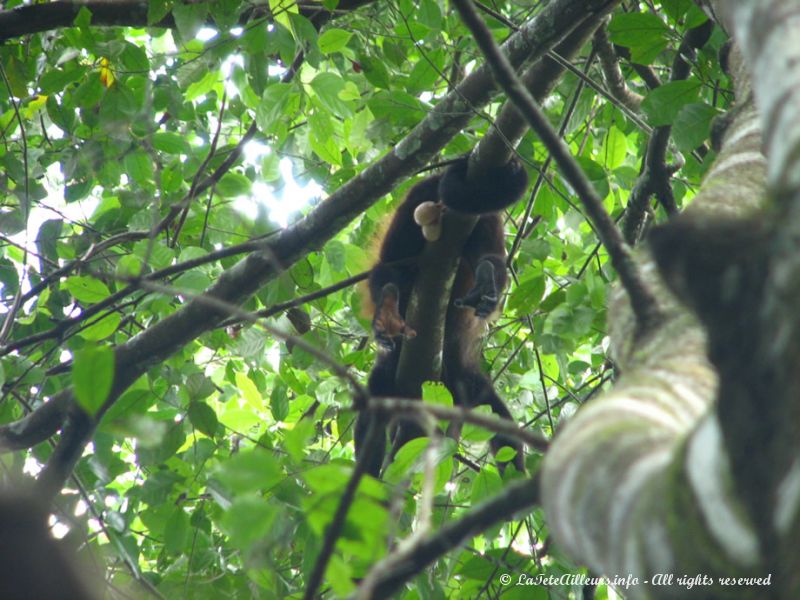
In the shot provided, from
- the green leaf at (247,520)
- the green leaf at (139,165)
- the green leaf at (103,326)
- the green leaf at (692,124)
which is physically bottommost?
the green leaf at (247,520)

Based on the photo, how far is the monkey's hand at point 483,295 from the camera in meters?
3.80

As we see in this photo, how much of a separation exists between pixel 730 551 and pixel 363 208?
9.60 feet

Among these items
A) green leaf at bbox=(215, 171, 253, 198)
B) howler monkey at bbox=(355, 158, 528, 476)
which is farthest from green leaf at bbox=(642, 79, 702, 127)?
green leaf at bbox=(215, 171, 253, 198)

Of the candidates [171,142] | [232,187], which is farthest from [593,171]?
[171,142]

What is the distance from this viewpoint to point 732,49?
8.36 feet

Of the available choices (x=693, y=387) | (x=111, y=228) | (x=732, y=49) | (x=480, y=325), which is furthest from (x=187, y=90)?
(x=693, y=387)

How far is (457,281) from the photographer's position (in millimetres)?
4805

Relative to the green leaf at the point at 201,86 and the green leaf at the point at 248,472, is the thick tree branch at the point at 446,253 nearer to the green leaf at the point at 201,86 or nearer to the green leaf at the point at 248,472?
the green leaf at the point at 201,86

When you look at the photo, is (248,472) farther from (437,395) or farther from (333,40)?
(333,40)

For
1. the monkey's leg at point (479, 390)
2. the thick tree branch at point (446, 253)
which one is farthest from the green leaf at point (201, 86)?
the monkey's leg at point (479, 390)

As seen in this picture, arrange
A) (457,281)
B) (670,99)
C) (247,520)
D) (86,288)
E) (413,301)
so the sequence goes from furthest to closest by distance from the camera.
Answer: (457,281), (413,301), (86,288), (670,99), (247,520)

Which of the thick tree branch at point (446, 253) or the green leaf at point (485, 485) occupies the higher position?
the thick tree branch at point (446, 253)

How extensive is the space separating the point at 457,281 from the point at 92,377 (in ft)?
11.4

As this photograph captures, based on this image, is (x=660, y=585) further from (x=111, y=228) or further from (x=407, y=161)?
(x=111, y=228)
